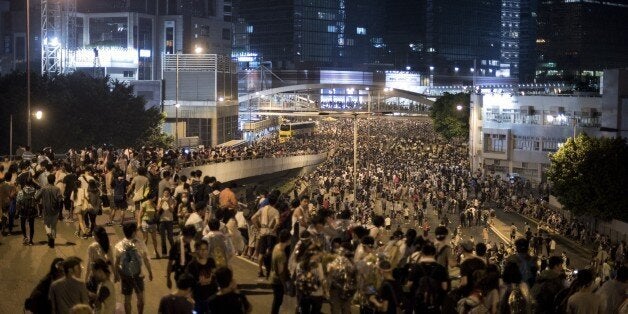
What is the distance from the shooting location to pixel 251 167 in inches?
1901

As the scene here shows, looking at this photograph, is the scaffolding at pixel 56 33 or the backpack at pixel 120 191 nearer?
the backpack at pixel 120 191

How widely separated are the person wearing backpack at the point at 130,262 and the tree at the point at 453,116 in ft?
277

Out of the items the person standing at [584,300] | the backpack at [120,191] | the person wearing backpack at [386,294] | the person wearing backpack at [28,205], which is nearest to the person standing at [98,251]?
the person wearing backpack at [386,294]

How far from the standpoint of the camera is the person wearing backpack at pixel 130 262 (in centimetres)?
1168

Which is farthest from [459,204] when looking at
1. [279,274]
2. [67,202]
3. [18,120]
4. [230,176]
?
[279,274]

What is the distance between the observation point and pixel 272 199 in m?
16.2

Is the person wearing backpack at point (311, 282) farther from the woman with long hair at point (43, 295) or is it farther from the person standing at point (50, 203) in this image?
the person standing at point (50, 203)

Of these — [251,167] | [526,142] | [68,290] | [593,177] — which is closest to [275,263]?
[68,290]

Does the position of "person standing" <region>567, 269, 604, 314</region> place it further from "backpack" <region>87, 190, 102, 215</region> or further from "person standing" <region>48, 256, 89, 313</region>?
"backpack" <region>87, 190, 102, 215</region>

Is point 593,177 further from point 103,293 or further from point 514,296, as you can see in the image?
point 103,293

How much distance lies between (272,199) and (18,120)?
36.8m

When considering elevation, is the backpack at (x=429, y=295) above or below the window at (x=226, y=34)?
below

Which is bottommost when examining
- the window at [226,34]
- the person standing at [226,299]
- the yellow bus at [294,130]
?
the yellow bus at [294,130]

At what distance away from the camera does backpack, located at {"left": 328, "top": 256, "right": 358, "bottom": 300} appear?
34.7 ft
